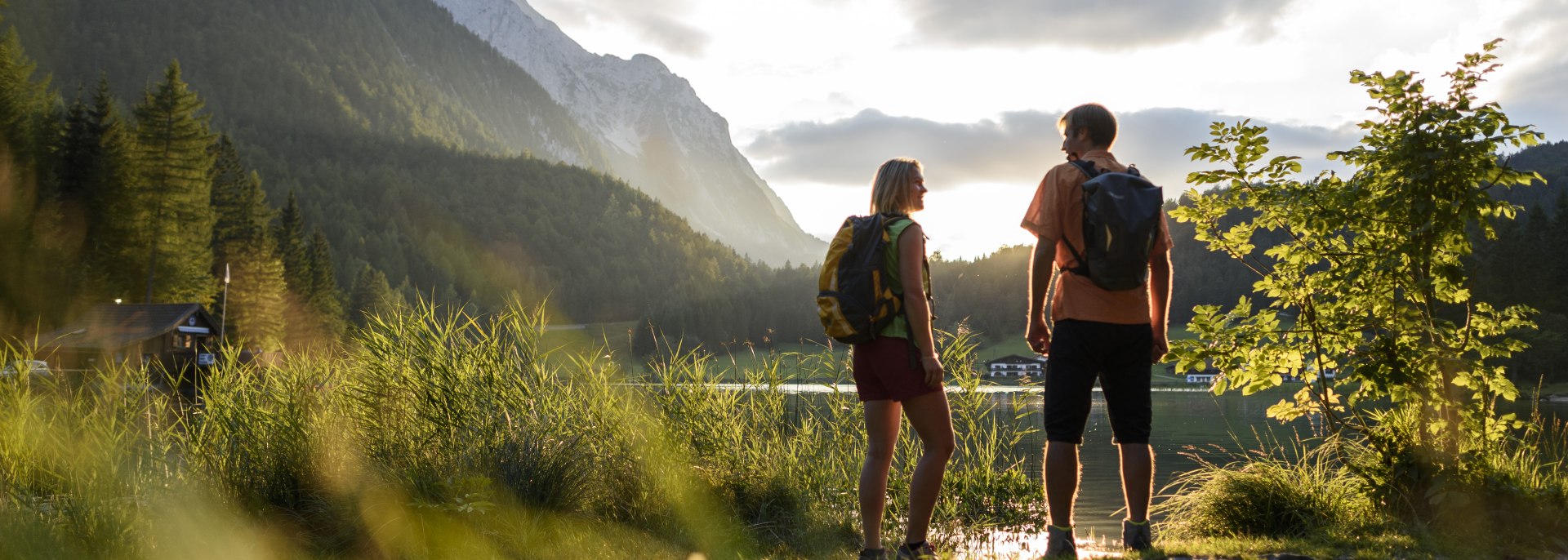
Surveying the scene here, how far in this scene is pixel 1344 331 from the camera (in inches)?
213

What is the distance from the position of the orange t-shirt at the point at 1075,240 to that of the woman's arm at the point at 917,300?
2.11 ft

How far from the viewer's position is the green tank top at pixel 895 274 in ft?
12.6

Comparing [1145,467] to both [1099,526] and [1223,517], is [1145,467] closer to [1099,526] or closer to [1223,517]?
[1223,517]

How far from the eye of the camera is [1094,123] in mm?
4324

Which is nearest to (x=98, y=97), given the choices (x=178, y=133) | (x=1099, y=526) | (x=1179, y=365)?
(x=178, y=133)

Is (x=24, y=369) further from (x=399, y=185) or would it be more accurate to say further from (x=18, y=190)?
(x=399, y=185)

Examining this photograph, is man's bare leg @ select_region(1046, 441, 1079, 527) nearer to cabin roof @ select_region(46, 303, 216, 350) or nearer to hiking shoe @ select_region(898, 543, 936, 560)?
hiking shoe @ select_region(898, 543, 936, 560)

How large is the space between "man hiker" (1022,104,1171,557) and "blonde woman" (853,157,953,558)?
533mm

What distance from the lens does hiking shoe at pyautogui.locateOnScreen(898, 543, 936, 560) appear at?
13.1 feet

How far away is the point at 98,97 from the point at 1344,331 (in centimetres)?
4508

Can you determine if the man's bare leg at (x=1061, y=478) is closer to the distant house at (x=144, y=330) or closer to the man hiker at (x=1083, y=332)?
the man hiker at (x=1083, y=332)

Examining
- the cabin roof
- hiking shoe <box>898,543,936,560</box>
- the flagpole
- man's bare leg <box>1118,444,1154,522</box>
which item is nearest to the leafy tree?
man's bare leg <box>1118,444,1154,522</box>

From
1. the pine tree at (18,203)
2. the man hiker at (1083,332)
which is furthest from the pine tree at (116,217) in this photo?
the man hiker at (1083,332)

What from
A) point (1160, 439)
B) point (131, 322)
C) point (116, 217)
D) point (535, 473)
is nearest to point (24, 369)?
Answer: point (535, 473)
